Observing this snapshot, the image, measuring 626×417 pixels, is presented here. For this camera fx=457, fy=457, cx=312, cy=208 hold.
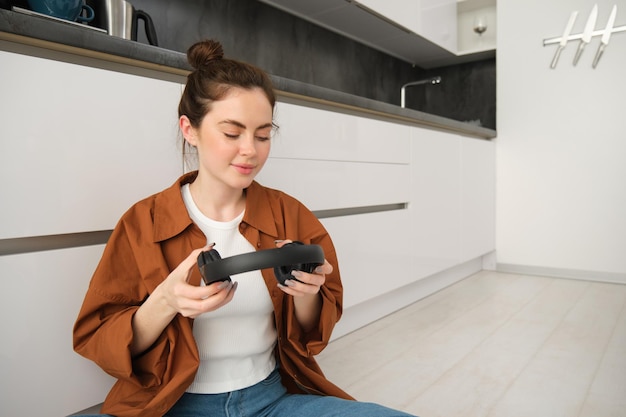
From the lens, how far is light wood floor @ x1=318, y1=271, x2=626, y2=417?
133cm

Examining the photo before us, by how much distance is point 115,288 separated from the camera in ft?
2.47

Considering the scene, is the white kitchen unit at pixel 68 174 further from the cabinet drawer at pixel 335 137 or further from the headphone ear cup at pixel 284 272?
the headphone ear cup at pixel 284 272

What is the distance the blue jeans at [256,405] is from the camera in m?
0.77

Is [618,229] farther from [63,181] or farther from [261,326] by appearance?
[63,181]

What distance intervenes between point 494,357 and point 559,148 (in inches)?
69.4

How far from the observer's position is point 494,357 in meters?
1.65

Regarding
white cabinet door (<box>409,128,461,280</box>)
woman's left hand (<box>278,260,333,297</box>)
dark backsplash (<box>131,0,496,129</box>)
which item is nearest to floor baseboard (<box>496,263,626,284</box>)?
white cabinet door (<box>409,128,461,280</box>)

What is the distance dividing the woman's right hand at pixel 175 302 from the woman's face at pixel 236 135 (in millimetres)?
198

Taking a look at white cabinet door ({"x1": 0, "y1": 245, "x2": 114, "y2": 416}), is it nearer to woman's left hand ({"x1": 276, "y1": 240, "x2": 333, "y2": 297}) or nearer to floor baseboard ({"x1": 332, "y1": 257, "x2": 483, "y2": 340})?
woman's left hand ({"x1": 276, "y1": 240, "x2": 333, "y2": 297})

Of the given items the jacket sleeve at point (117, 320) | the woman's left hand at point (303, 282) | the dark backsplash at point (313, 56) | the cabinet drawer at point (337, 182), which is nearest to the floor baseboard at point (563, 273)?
the dark backsplash at point (313, 56)

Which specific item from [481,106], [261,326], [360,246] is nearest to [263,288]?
[261,326]

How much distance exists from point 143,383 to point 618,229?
2.86 m

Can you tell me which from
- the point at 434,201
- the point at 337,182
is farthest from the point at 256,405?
the point at 434,201

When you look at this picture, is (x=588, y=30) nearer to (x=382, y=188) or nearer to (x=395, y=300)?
(x=382, y=188)
